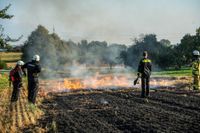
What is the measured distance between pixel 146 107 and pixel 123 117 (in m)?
2.47

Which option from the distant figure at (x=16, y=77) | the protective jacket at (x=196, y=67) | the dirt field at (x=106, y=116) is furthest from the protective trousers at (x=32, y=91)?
the protective jacket at (x=196, y=67)

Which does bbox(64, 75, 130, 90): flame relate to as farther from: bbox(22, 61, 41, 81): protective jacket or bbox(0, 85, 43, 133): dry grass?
bbox(0, 85, 43, 133): dry grass

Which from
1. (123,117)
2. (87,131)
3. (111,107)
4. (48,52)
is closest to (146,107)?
(111,107)

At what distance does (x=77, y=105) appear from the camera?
17781 millimetres

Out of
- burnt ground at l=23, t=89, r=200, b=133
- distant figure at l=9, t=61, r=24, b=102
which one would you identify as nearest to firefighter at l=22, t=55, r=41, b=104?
burnt ground at l=23, t=89, r=200, b=133

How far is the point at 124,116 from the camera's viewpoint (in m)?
13.7

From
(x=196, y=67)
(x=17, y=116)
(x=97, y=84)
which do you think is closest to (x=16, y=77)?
(x=17, y=116)

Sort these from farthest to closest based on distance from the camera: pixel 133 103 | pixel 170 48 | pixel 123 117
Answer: pixel 170 48 → pixel 133 103 → pixel 123 117

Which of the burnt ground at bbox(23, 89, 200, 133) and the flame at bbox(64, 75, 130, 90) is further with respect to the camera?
the flame at bbox(64, 75, 130, 90)

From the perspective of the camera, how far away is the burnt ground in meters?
11.6

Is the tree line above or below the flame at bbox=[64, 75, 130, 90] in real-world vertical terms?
above

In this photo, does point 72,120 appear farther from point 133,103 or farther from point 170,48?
point 170,48

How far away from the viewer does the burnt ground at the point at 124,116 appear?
1165 centimetres

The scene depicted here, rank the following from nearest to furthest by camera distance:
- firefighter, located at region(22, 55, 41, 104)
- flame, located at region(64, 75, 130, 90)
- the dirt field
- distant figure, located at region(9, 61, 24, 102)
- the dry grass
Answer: the dirt field, the dry grass, firefighter, located at region(22, 55, 41, 104), distant figure, located at region(9, 61, 24, 102), flame, located at region(64, 75, 130, 90)
